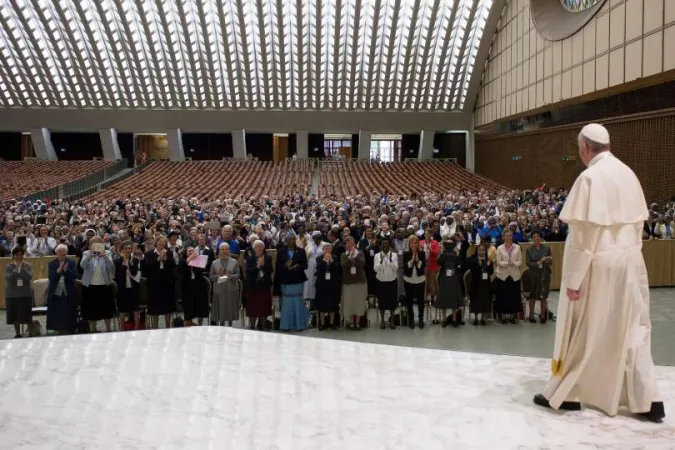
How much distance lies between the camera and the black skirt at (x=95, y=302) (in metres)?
8.06

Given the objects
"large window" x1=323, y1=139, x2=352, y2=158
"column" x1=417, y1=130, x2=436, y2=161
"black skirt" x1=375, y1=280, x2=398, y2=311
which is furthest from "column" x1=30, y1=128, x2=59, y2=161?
"black skirt" x1=375, y1=280, x2=398, y2=311

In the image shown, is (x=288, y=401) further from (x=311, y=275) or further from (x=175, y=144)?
(x=175, y=144)

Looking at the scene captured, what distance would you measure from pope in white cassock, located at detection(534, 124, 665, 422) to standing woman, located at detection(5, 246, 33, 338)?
7339 millimetres

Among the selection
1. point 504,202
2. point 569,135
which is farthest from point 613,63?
point 504,202

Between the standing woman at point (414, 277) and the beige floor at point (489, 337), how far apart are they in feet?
0.95

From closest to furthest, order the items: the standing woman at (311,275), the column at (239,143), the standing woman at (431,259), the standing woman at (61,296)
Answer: the standing woman at (61,296), the standing woman at (311,275), the standing woman at (431,259), the column at (239,143)

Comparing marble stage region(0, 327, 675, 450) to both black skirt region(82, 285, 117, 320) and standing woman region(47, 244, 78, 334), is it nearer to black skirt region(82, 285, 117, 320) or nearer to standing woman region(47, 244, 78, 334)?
standing woman region(47, 244, 78, 334)

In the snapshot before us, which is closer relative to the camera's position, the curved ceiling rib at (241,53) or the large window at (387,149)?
the curved ceiling rib at (241,53)

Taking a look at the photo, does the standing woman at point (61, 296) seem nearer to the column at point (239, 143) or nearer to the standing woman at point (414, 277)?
the standing woman at point (414, 277)

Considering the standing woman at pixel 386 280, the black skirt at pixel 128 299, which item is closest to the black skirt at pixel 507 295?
the standing woman at pixel 386 280

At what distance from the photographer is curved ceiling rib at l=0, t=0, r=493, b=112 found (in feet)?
95.2

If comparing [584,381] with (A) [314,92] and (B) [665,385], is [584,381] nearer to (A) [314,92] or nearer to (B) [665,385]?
(B) [665,385]

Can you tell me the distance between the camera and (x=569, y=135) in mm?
22984

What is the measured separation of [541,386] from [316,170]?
3172 cm
